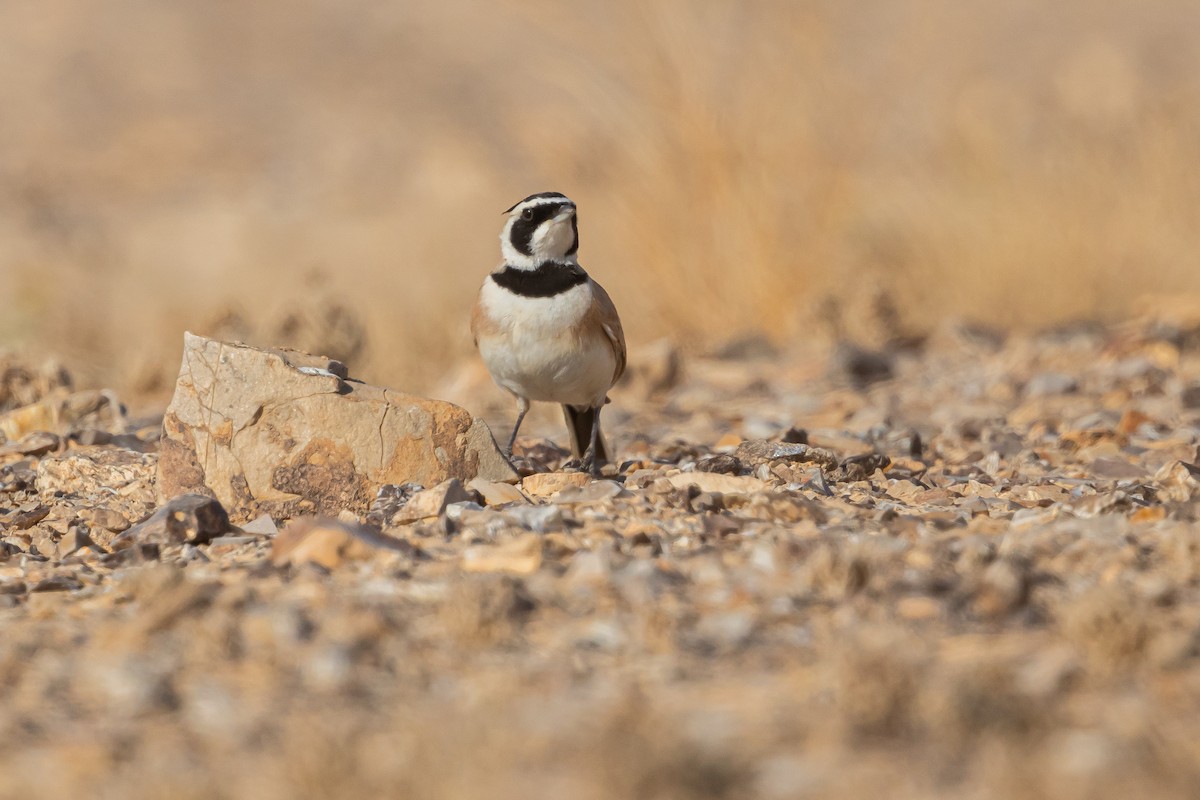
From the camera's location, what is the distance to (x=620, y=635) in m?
2.89

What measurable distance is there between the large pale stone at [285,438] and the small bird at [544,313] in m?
0.67

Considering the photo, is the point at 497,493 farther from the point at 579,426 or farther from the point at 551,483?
the point at 579,426

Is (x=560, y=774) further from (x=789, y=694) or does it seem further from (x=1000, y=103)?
(x=1000, y=103)

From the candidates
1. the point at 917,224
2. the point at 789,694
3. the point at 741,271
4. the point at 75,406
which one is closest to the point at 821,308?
the point at 741,271

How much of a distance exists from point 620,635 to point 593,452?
2546 millimetres

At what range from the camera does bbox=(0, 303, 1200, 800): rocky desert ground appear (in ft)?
7.60

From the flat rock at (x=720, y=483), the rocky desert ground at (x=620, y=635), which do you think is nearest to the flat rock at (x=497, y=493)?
the rocky desert ground at (x=620, y=635)

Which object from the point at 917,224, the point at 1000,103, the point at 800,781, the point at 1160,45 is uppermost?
the point at 1160,45

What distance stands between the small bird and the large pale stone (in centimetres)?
67

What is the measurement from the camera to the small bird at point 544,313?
4.99 metres

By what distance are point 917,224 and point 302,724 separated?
27.6ft

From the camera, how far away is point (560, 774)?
2293 mm

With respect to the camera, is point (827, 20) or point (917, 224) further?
point (917, 224)

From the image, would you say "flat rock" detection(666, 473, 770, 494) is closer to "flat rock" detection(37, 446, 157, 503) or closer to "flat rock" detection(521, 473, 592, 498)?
"flat rock" detection(521, 473, 592, 498)
